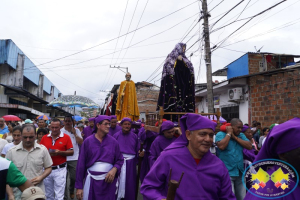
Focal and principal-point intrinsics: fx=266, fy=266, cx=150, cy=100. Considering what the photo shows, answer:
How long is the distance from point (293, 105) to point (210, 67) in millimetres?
4283

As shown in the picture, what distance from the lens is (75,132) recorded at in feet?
22.1

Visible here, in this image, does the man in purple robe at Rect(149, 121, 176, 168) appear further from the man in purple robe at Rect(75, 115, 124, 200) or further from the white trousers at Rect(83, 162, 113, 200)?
the white trousers at Rect(83, 162, 113, 200)

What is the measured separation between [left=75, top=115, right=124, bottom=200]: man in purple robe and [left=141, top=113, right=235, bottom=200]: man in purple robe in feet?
7.30

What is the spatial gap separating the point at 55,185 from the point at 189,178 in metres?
3.71

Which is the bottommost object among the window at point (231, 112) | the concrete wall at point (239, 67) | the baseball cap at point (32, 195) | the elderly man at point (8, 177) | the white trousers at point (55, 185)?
the white trousers at point (55, 185)

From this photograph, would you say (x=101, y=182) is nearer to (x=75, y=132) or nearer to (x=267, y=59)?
(x=75, y=132)

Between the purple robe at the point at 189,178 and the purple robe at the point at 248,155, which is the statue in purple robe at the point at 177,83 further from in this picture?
the purple robe at the point at 189,178

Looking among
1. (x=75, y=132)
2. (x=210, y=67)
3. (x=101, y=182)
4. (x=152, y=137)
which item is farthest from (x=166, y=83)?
(x=210, y=67)

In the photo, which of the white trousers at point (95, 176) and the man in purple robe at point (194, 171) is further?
the white trousers at point (95, 176)

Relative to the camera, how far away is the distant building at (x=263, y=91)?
28.8 ft

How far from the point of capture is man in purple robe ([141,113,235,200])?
2439 mm

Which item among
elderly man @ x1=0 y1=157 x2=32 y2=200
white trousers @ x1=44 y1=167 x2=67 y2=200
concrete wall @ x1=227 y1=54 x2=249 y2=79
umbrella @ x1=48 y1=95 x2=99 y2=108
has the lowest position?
white trousers @ x1=44 y1=167 x2=67 y2=200

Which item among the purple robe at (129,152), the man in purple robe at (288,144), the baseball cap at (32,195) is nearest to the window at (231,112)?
the purple robe at (129,152)

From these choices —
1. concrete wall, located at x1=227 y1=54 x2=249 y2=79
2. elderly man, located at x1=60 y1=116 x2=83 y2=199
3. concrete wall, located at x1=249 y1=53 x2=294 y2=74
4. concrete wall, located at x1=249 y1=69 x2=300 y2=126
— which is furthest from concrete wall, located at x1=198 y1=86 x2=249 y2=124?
elderly man, located at x1=60 y1=116 x2=83 y2=199
